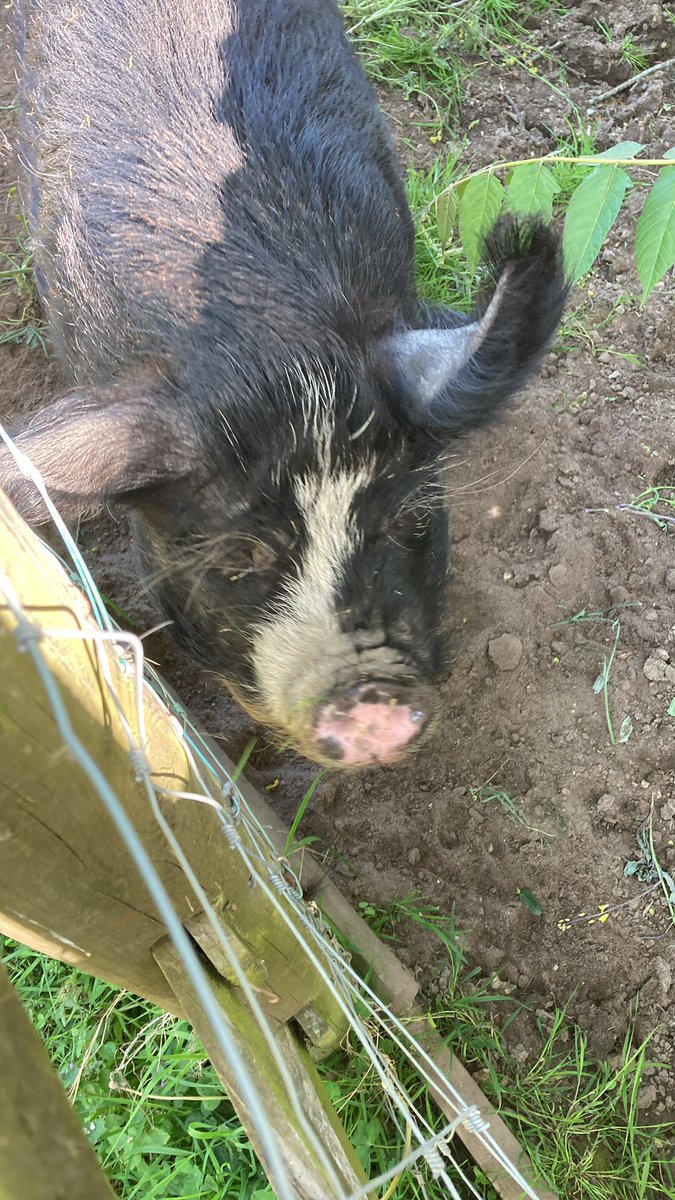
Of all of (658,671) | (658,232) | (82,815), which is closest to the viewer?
(82,815)

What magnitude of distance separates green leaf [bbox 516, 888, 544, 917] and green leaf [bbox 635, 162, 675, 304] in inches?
66.1

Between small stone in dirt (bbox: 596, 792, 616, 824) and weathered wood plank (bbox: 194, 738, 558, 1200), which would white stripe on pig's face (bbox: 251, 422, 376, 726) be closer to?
weathered wood plank (bbox: 194, 738, 558, 1200)

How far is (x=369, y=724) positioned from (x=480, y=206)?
1168 mm

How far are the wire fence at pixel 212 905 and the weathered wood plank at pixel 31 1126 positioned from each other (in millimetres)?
132

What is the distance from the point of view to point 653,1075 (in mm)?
2342

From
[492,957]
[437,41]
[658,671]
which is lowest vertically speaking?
[492,957]

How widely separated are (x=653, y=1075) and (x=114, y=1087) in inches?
53.1

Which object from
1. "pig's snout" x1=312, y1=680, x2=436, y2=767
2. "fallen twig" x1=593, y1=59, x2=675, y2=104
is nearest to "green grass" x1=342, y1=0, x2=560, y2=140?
"fallen twig" x1=593, y1=59, x2=675, y2=104

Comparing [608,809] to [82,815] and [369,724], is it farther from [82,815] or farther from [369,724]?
[82,815]

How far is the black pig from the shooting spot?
2066 millimetres

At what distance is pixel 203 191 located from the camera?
7.32 feet

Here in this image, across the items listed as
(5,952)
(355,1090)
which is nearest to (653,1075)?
(355,1090)

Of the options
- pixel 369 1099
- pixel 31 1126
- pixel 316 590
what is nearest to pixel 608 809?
pixel 369 1099

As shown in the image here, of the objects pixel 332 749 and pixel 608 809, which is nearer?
pixel 332 749
